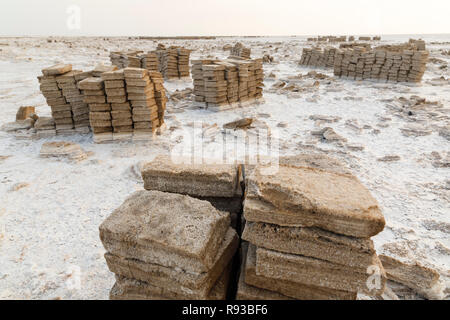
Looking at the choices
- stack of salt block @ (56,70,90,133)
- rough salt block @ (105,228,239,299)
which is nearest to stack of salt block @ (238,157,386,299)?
rough salt block @ (105,228,239,299)

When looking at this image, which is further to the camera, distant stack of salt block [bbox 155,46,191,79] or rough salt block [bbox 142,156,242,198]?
distant stack of salt block [bbox 155,46,191,79]

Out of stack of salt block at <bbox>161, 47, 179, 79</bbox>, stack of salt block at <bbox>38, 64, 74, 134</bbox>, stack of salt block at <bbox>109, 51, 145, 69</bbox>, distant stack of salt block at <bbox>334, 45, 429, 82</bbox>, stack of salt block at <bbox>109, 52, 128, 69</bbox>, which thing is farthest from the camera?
stack of salt block at <bbox>161, 47, 179, 79</bbox>

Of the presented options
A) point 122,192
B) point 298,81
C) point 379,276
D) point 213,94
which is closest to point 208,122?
point 213,94

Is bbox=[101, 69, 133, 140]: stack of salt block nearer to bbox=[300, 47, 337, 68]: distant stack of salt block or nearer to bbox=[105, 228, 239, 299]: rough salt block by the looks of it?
bbox=[105, 228, 239, 299]: rough salt block

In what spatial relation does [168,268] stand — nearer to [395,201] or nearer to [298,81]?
[395,201]

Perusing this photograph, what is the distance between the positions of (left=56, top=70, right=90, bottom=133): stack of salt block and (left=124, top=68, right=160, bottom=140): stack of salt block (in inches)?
69.4

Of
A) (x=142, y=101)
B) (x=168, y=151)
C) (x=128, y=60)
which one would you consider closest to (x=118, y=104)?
(x=142, y=101)

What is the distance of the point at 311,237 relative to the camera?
2.28 meters

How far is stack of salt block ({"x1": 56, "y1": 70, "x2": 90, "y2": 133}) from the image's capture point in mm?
7773

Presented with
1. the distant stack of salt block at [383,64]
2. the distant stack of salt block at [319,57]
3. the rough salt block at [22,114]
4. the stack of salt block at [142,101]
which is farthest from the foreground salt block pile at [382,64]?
the rough salt block at [22,114]

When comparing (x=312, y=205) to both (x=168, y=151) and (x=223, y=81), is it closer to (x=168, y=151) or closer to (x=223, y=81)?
(x=168, y=151)

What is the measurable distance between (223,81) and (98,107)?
5.14 meters

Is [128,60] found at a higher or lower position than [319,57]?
lower

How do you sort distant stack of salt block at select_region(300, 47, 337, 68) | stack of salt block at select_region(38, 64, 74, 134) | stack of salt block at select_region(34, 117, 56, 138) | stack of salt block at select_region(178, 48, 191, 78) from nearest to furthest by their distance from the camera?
stack of salt block at select_region(38, 64, 74, 134), stack of salt block at select_region(34, 117, 56, 138), stack of salt block at select_region(178, 48, 191, 78), distant stack of salt block at select_region(300, 47, 337, 68)
